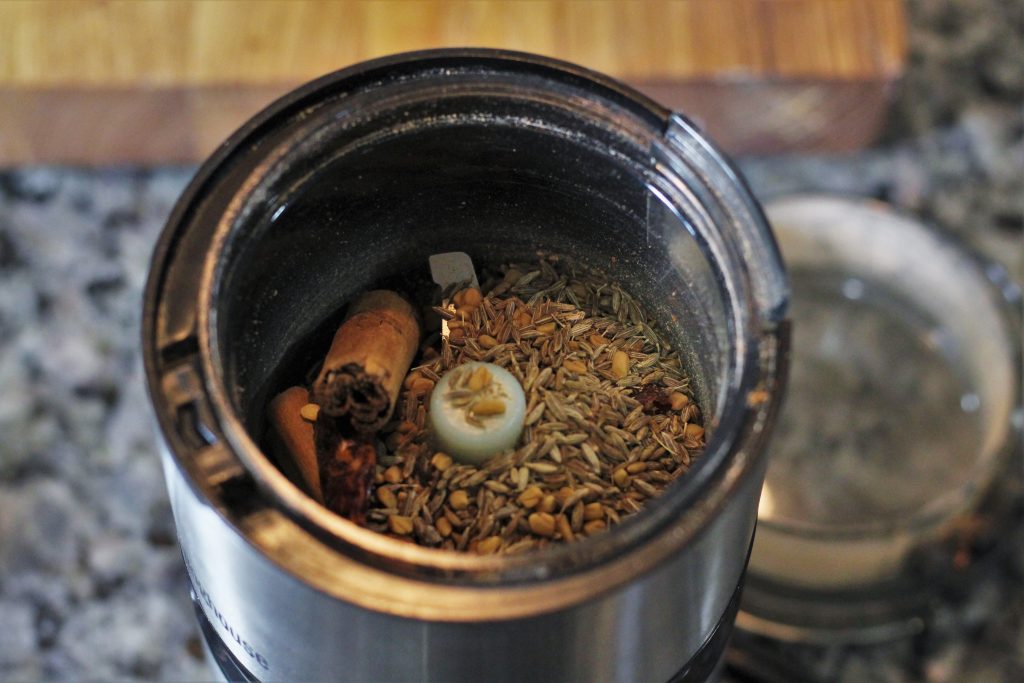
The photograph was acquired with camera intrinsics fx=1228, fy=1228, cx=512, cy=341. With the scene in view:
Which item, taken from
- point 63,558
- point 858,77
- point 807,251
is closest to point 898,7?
point 858,77

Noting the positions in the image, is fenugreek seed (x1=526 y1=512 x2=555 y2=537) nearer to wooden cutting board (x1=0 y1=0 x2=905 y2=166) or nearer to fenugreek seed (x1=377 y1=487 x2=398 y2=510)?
fenugreek seed (x1=377 y1=487 x2=398 y2=510)

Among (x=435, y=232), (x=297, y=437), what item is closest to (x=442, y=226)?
(x=435, y=232)

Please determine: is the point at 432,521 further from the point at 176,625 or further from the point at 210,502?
the point at 176,625

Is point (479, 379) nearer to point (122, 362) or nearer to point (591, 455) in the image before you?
point (591, 455)

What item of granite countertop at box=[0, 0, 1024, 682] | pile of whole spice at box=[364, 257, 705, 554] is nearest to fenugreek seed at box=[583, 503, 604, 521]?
pile of whole spice at box=[364, 257, 705, 554]

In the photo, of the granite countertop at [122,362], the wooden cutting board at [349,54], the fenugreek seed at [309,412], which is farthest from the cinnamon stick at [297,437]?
the wooden cutting board at [349,54]

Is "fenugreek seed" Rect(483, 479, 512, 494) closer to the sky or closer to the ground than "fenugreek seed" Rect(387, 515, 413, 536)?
closer to the sky

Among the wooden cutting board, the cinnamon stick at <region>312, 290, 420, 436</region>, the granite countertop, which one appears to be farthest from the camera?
the wooden cutting board
